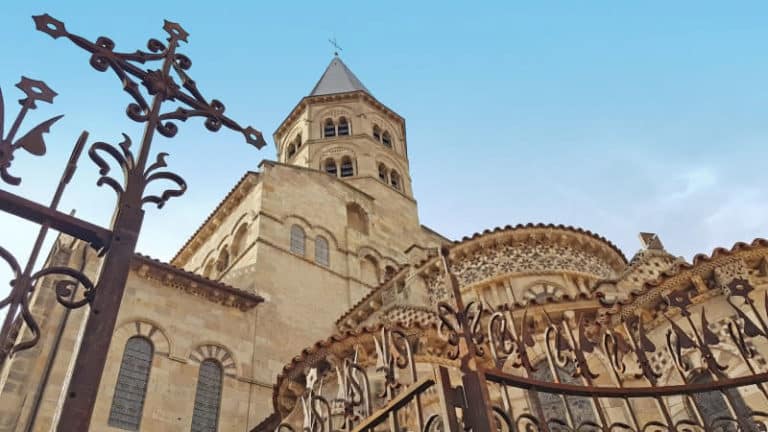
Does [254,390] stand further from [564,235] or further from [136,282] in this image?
[564,235]

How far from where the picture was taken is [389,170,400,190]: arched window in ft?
88.8

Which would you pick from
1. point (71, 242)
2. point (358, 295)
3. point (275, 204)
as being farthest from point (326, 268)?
point (71, 242)

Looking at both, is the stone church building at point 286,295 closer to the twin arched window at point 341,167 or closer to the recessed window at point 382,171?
the twin arched window at point 341,167

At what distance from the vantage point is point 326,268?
19.6 m

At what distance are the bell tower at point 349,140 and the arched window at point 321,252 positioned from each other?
16.0 ft

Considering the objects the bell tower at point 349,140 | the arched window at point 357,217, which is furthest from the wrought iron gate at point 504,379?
the bell tower at point 349,140

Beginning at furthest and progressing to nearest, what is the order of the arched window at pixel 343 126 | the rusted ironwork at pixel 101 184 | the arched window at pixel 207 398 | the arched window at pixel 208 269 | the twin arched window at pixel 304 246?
the arched window at pixel 343 126 → the arched window at pixel 208 269 → the twin arched window at pixel 304 246 → the arched window at pixel 207 398 → the rusted ironwork at pixel 101 184

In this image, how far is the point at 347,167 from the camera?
26.8 metres

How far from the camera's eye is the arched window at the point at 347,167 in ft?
86.4

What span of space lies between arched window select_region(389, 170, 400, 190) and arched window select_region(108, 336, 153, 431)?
15.4m

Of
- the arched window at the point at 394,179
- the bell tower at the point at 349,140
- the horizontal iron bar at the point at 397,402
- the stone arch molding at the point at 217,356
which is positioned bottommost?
the horizontal iron bar at the point at 397,402

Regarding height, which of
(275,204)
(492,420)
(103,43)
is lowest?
(492,420)

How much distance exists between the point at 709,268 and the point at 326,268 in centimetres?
1247

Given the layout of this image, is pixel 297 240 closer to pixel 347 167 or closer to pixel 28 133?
pixel 347 167
